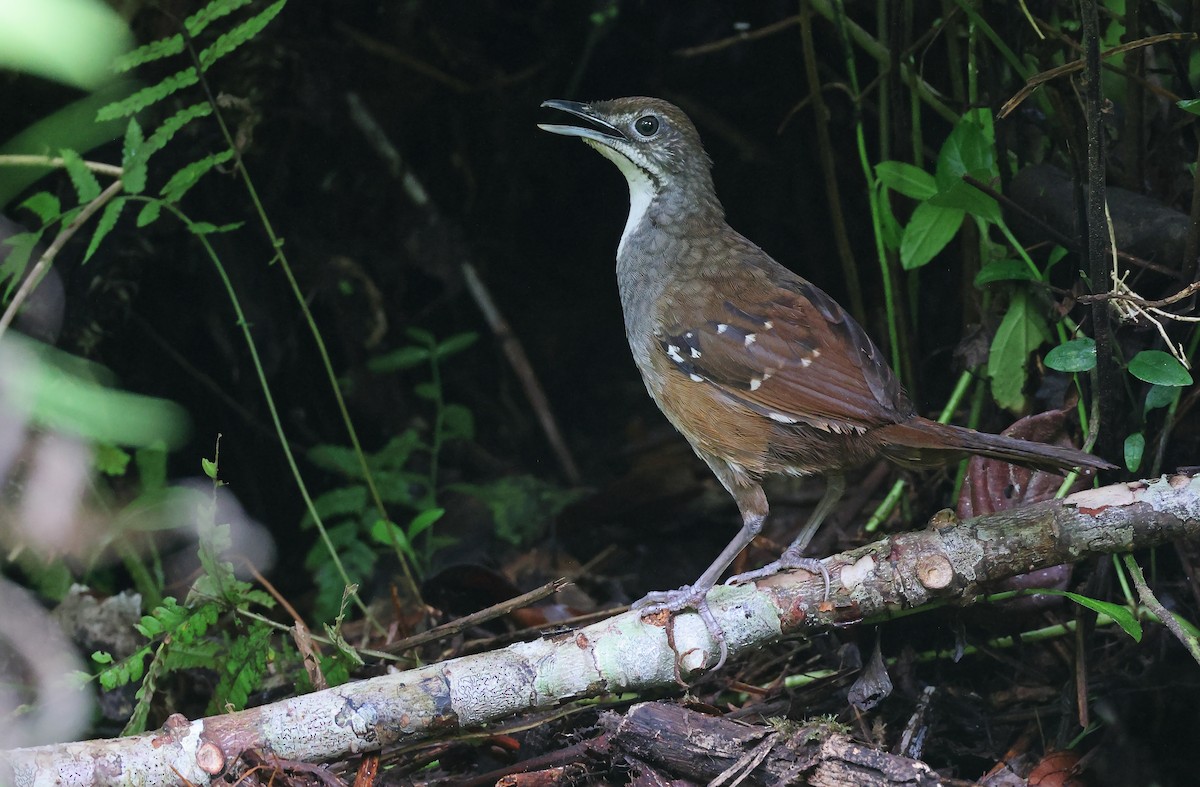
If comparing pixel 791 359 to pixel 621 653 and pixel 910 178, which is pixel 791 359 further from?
pixel 621 653

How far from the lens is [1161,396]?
2.93 metres

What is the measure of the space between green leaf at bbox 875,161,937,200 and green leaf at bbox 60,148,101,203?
2528mm

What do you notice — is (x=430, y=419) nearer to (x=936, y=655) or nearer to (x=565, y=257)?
(x=565, y=257)

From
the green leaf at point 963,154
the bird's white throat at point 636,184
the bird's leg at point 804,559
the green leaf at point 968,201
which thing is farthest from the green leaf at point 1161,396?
the bird's white throat at point 636,184

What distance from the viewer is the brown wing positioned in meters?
2.92

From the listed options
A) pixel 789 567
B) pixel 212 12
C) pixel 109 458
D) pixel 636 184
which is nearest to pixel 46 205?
pixel 212 12

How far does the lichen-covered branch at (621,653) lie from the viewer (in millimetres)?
2447

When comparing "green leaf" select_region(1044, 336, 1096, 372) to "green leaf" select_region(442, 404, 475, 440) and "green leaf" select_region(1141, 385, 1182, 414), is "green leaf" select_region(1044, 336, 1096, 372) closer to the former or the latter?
"green leaf" select_region(1141, 385, 1182, 414)

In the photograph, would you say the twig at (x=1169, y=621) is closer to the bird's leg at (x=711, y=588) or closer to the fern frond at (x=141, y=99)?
the bird's leg at (x=711, y=588)

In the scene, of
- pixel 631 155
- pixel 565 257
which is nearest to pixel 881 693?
pixel 631 155

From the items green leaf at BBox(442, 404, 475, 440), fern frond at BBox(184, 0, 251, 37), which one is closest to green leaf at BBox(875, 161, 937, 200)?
fern frond at BBox(184, 0, 251, 37)

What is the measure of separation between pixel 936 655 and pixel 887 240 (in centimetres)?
141

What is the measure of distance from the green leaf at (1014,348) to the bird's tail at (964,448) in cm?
41

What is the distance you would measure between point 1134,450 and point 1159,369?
1.00ft
